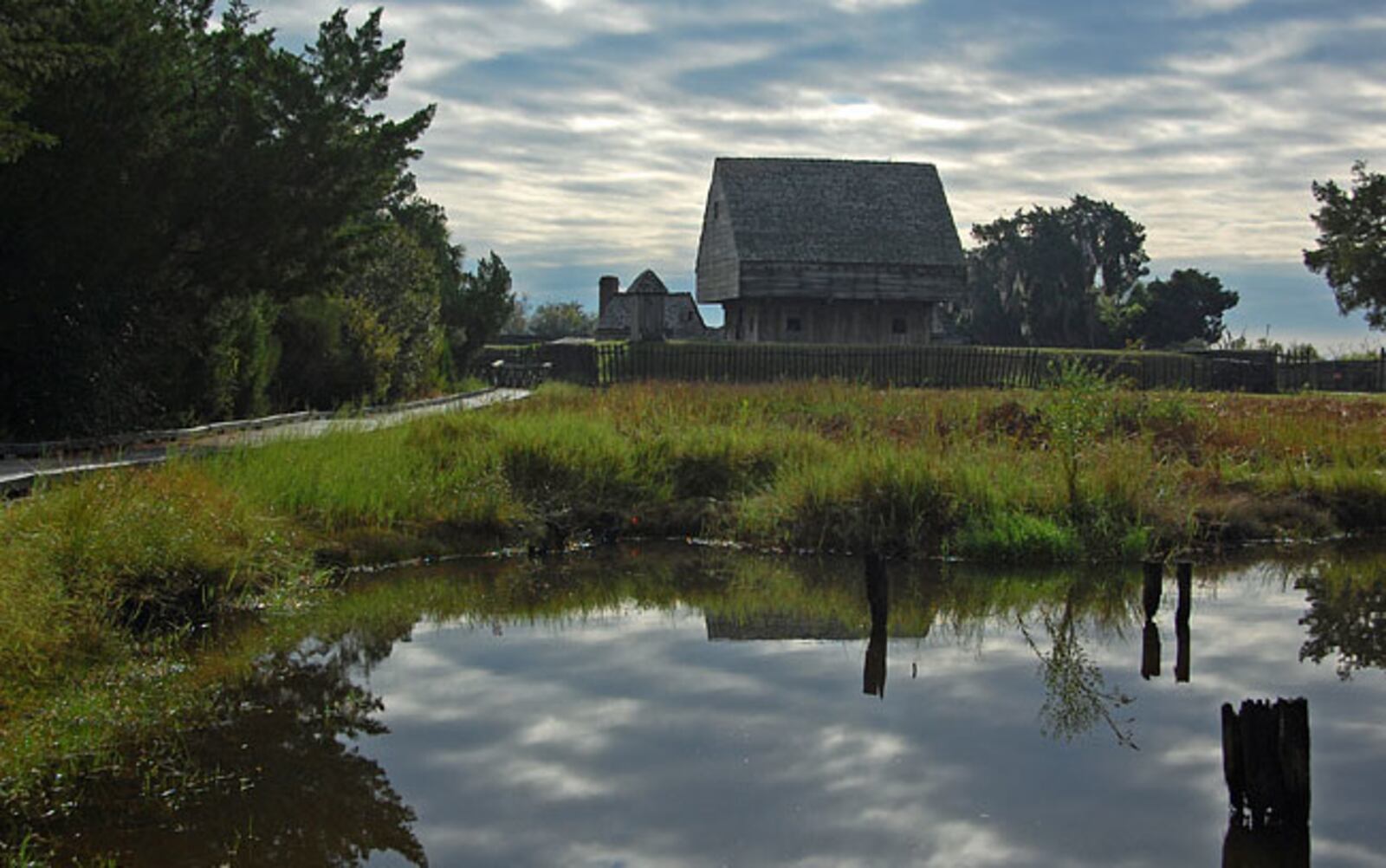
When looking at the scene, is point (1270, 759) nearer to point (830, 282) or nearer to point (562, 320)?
point (830, 282)

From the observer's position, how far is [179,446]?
18641mm

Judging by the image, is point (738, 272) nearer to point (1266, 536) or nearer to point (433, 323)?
point (433, 323)

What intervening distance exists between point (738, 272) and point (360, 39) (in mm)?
24715

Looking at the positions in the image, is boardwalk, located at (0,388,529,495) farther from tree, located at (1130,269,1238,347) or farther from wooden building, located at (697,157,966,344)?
tree, located at (1130,269,1238,347)

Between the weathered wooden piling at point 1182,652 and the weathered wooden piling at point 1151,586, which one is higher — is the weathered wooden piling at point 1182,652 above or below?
below

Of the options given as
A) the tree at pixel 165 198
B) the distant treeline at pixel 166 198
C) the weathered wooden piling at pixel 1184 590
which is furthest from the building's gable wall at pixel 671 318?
the weathered wooden piling at pixel 1184 590

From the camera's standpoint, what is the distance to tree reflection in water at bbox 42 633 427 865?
23.1 ft

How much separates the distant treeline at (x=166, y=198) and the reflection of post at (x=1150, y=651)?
1220cm

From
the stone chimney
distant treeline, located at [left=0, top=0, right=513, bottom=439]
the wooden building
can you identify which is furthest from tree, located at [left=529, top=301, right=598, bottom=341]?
distant treeline, located at [left=0, top=0, right=513, bottom=439]

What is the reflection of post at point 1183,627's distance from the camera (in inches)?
436

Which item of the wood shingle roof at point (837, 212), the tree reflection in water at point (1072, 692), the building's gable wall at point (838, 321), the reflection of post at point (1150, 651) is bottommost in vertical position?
the tree reflection in water at point (1072, 692)

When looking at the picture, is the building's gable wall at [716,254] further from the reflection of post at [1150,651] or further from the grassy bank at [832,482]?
the reflection of post at [1150,651]

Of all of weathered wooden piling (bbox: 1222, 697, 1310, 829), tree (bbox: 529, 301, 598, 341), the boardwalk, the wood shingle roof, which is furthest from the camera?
tree (bbox: 529, 301, 598, 341)

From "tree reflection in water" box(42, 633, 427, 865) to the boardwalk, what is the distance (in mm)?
5365
